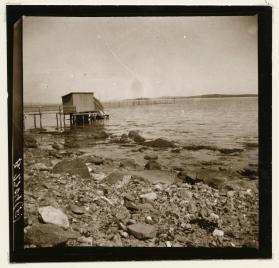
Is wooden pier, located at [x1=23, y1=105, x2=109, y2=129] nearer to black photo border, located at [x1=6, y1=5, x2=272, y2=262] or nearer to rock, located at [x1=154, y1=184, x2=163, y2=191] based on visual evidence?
black photo border, located at [x1=6, y1=5, x2=272, y2=262]

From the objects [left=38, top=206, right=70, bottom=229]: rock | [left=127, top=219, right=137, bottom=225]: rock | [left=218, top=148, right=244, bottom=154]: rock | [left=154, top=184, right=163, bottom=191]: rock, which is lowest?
[left=127, top=219, right=137, bottom=225]: rock

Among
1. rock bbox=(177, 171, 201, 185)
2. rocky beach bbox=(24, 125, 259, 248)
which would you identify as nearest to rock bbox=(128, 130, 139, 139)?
rocky beach bbox=(24, 125, 259, 248)

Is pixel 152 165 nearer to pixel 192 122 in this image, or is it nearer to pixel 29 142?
pixel 192 122

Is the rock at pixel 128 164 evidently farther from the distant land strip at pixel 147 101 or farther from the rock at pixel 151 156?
the distant land strip at pixel 147 101

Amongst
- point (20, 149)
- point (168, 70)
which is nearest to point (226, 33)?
point (168, 70)

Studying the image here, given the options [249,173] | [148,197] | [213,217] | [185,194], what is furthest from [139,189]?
[249,173]
